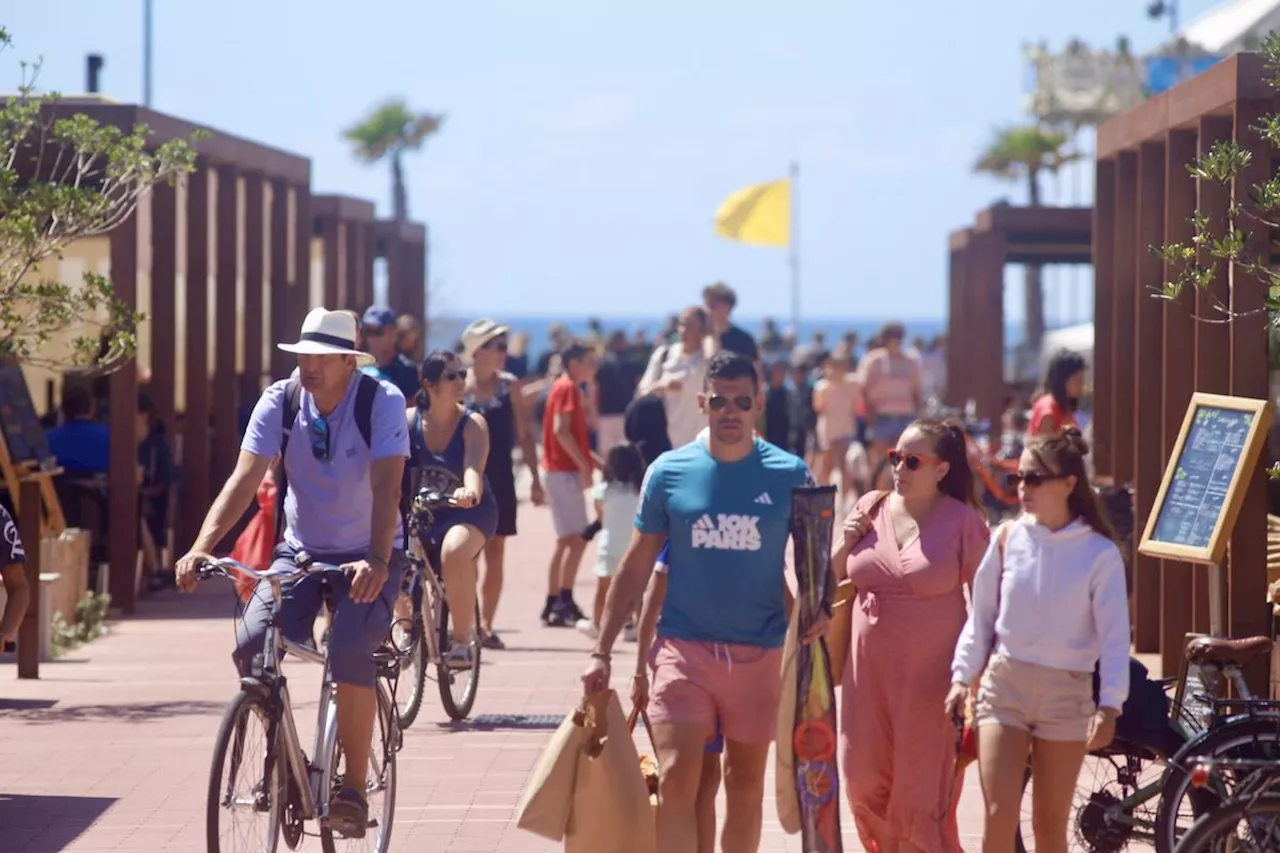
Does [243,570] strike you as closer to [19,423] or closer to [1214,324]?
[1214,324]

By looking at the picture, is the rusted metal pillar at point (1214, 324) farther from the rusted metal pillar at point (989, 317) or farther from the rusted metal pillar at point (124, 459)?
the rusted metal pillar at point (989, 317)

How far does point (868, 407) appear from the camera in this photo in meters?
22.9

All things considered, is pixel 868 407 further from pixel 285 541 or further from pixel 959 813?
pixel 285 541

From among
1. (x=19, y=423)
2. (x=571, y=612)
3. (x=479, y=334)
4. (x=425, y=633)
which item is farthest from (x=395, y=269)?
Answer: (x=425, y=633)

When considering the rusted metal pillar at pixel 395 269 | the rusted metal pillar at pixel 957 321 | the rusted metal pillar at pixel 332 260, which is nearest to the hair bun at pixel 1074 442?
the rusted metal pillar at pixel 332 260

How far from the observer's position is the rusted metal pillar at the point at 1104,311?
15203mm

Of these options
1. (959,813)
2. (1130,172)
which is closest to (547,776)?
(959,813)

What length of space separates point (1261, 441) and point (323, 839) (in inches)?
158

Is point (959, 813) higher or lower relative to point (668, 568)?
lower

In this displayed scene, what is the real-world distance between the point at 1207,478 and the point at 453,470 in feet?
12.0

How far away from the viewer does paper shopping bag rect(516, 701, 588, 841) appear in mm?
6453

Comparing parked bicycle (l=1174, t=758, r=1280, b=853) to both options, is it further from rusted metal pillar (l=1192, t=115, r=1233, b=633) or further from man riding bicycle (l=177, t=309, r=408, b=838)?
rusted metal pillar (l=1192, t=115, r=1233, b=633)

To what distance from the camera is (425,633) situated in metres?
10.5

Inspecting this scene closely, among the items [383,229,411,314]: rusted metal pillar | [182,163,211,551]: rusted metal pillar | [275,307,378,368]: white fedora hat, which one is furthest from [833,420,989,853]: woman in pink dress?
[383,229,411,314]: rusted metal pillar
